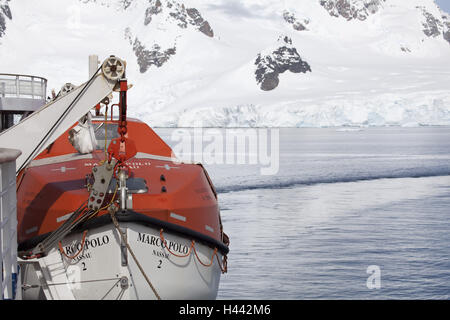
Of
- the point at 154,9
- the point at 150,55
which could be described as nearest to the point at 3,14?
the point at 150,55

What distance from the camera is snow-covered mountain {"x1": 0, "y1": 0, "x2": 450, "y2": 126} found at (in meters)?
96.0

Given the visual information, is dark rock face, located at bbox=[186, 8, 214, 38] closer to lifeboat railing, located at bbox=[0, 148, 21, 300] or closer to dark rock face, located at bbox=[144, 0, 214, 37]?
dark rock face, located at bbox=[144, 0, 214, 37]

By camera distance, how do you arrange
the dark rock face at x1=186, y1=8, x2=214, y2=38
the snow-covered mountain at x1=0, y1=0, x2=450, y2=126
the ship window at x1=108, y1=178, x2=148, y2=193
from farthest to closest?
1. the dark rock face at x1=186, y1=8, x2=214, y2=38
2. the snow-covered mountain at x1=0, y1=0, x2=450, y2=126
3. the ship window at x1=108, y1=178, x2=148, y2=193

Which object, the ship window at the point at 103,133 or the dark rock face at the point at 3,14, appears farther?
the dark rock face at the point at 3,14

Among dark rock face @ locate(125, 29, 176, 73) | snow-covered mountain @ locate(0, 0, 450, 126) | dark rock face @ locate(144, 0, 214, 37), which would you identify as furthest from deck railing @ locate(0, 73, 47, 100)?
dark rock face @ locate(144, 0, 214, 37)

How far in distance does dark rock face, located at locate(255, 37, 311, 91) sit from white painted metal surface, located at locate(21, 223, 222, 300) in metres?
142

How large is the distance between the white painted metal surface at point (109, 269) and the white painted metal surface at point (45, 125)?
4.26 ft

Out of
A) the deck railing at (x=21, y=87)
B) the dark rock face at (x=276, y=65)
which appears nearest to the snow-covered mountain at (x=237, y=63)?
the dark rock face at (x=276, y=65)

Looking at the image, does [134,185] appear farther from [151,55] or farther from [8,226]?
[151,55]

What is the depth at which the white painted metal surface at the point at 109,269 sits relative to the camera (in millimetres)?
6883

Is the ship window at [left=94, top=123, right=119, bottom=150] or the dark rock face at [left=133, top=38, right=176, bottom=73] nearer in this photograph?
the ship window at [left=94, top=123, right=119, bottom=150]

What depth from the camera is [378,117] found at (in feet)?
263

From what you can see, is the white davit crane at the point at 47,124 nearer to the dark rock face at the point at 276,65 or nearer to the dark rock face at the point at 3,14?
the dark rock face at the point at 276,65
